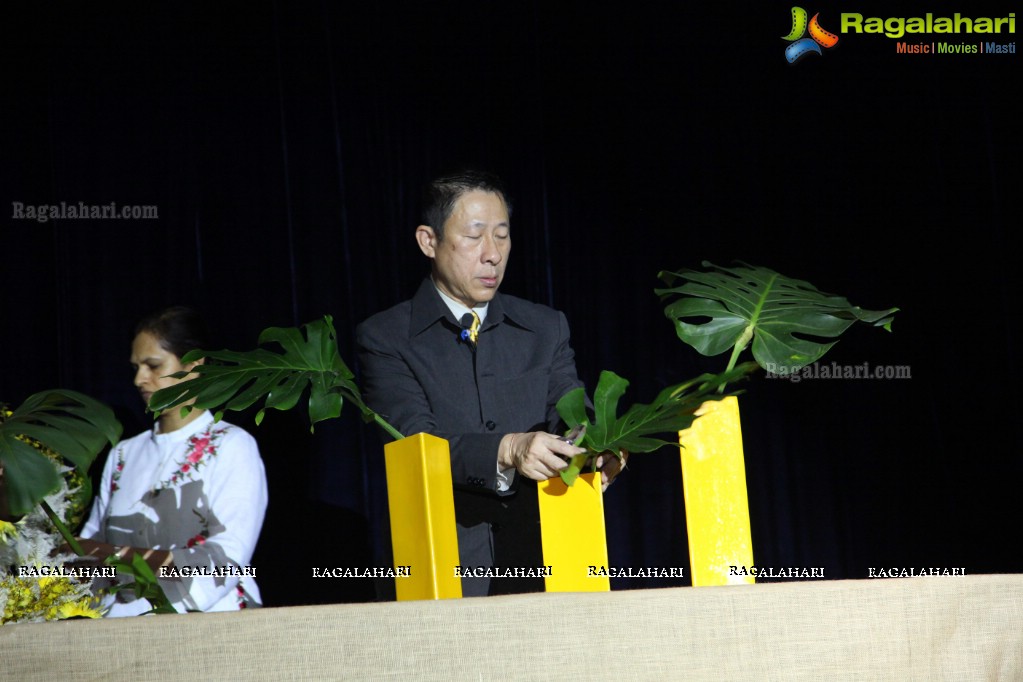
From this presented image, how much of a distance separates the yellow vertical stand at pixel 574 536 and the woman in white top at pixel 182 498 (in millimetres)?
1034

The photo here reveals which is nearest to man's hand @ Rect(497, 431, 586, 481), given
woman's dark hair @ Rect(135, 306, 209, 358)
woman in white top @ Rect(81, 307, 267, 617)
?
woman in white top @ Rect(81, 307, 267, 617)

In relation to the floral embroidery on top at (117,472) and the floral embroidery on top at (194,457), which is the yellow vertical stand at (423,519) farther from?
the floral embroidery on top at (117,472)

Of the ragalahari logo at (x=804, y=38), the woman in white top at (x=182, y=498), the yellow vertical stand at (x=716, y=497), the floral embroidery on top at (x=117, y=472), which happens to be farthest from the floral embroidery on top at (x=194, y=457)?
the ragalahari logo at (x=804, y=38)

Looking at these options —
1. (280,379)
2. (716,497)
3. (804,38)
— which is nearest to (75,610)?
(280,379)

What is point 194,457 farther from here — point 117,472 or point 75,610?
point 75,610

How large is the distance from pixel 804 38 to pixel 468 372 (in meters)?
1.86

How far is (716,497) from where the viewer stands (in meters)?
1.08

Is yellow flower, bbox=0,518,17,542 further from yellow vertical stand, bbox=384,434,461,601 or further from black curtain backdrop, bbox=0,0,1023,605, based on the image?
black curtain backdrop, bbox=0,0,1023,605

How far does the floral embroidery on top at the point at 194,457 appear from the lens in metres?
2.25

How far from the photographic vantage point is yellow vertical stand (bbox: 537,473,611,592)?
3.65 ft

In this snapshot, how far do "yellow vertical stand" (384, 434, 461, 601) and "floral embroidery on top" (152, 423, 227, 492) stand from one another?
119 cm

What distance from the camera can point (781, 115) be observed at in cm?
342

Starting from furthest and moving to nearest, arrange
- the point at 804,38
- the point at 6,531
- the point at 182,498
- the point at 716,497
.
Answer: the point at 804,38 < the point at 182,498 < the point at 6,531 < the point at 716,497

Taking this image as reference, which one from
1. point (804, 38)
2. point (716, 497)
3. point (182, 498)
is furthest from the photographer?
point (804, 38)
